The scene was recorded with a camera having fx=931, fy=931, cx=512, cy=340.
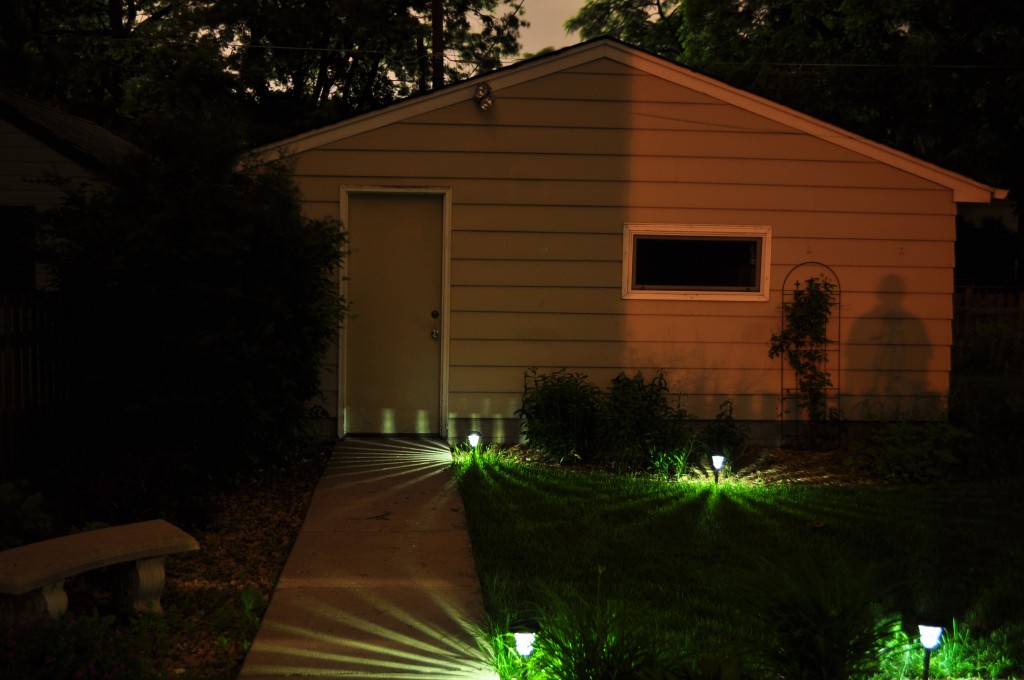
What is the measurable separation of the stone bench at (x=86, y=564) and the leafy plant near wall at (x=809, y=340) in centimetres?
606

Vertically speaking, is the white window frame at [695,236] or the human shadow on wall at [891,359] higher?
the white window frame at [695,236]

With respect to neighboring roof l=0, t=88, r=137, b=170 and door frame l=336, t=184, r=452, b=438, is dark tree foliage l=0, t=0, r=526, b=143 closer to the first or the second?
neighboring roof l=0, t=88, r=137, b=170

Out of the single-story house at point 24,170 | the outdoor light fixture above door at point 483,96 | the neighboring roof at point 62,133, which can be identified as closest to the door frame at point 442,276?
the outdoor light fixture above door at point 483,96

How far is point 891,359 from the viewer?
9039 millimetres

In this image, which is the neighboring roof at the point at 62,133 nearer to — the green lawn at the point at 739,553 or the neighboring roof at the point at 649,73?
the neighboring roof at the point at 649,73

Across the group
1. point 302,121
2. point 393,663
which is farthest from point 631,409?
point 302,121

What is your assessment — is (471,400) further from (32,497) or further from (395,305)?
(32,497)

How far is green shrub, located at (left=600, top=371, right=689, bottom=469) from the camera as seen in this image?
25.6 ft

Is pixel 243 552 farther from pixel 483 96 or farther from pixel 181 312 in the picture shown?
pixel 483 96

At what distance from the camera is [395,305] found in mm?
8844

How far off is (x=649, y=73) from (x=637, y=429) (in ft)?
11.1

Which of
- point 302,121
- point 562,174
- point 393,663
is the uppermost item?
point 302,121

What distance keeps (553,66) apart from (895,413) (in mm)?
4678

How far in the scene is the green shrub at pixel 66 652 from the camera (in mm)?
3162
